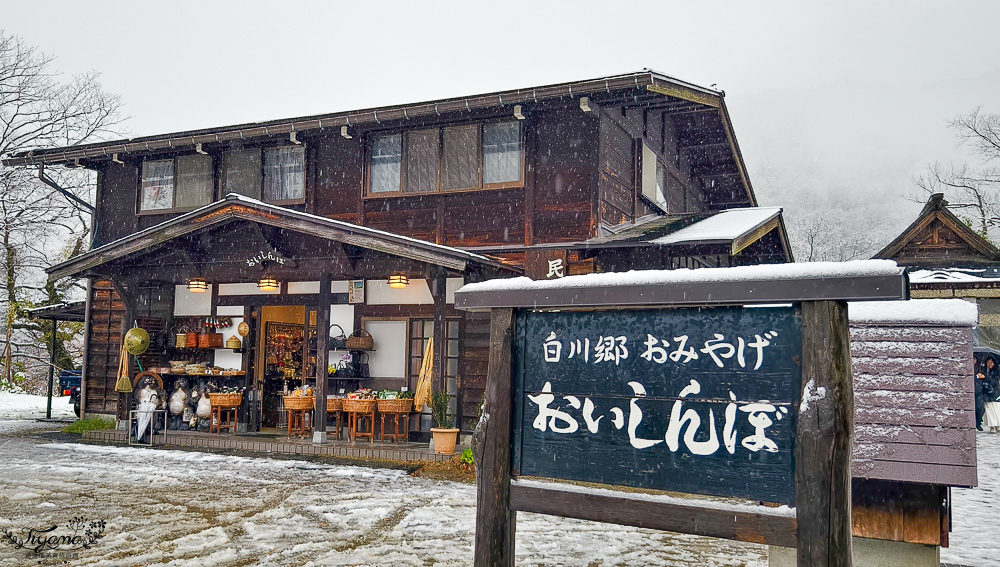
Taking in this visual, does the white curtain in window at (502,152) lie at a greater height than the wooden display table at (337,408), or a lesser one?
greater

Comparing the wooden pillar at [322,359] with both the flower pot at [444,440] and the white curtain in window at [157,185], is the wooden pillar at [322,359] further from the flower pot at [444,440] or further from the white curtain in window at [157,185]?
the white curtain in window at [157,185]

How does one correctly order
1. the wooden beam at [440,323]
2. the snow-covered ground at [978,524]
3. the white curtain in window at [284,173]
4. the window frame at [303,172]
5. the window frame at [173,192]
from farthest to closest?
the window frame at [173,192] → the white curtain in window at [284,173] → the window frame at [303,172] → the wooden beam at [440,323] → the snow-covered ground at [978,524]

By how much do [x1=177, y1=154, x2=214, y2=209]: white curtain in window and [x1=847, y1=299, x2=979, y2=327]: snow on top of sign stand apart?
12.2 m

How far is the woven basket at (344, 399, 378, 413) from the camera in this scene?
1102 centimetres

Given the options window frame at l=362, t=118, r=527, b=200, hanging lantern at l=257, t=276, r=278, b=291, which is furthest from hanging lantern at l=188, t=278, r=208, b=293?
window frame at l=362, t=118, r=527, b=200

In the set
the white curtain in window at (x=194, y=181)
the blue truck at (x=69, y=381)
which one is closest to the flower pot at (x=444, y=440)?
the white curtain in window at (x=194, y=181)

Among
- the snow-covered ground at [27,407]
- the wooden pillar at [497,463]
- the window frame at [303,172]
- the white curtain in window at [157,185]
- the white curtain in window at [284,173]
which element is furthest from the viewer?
the snow-covered ground at [27,407]

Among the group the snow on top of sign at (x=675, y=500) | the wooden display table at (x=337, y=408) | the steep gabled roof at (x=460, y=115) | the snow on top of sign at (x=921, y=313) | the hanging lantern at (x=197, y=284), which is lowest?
the wooden display table at (x=337, y=408)

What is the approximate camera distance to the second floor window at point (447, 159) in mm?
11656

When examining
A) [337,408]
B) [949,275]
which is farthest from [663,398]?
[949,275]

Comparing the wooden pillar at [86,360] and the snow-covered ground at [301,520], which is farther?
the wooden pillar at [86,360]

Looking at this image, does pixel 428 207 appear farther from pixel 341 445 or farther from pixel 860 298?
pixel 860 298

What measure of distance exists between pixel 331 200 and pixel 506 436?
32.7ft

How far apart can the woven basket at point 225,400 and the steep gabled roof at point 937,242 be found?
1473cm
